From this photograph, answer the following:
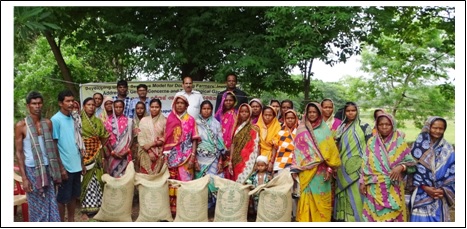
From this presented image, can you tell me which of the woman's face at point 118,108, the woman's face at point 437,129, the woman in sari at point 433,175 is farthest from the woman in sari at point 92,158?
the woman's face at point 437,129

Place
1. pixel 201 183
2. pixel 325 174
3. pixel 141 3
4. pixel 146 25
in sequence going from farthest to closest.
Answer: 1. pixel 146 25
2. pixel 201 183
3. pixel 325 174
4. pixel 141 3

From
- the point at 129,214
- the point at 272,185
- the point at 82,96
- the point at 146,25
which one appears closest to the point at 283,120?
the point at 272,185

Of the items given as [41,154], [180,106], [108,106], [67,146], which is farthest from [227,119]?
[41,154]

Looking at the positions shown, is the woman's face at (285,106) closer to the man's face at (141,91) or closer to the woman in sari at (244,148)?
the woman in sari at (244,148)

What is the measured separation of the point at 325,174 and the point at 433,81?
6.60 meters

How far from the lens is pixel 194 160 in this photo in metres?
5.62

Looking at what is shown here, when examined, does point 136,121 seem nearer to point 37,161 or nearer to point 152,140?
point 152,140

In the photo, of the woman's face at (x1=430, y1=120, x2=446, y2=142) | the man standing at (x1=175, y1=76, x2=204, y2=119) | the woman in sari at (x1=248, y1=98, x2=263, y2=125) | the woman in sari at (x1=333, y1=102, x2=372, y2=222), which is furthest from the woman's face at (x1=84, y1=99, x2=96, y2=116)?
the woman's face at (x1=430, y1=120, x2=446, y2=142)

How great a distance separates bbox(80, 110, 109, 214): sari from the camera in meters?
5.58

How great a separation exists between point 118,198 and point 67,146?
0.88 m

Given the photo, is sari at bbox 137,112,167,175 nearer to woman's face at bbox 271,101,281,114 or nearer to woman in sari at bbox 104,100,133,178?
woman in sari at bbox 104,100,133,178

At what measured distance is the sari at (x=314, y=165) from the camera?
16.1 ft

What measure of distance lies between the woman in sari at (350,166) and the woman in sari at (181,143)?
1654 millimetres

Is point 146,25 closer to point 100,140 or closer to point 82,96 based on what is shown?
point 82,96
